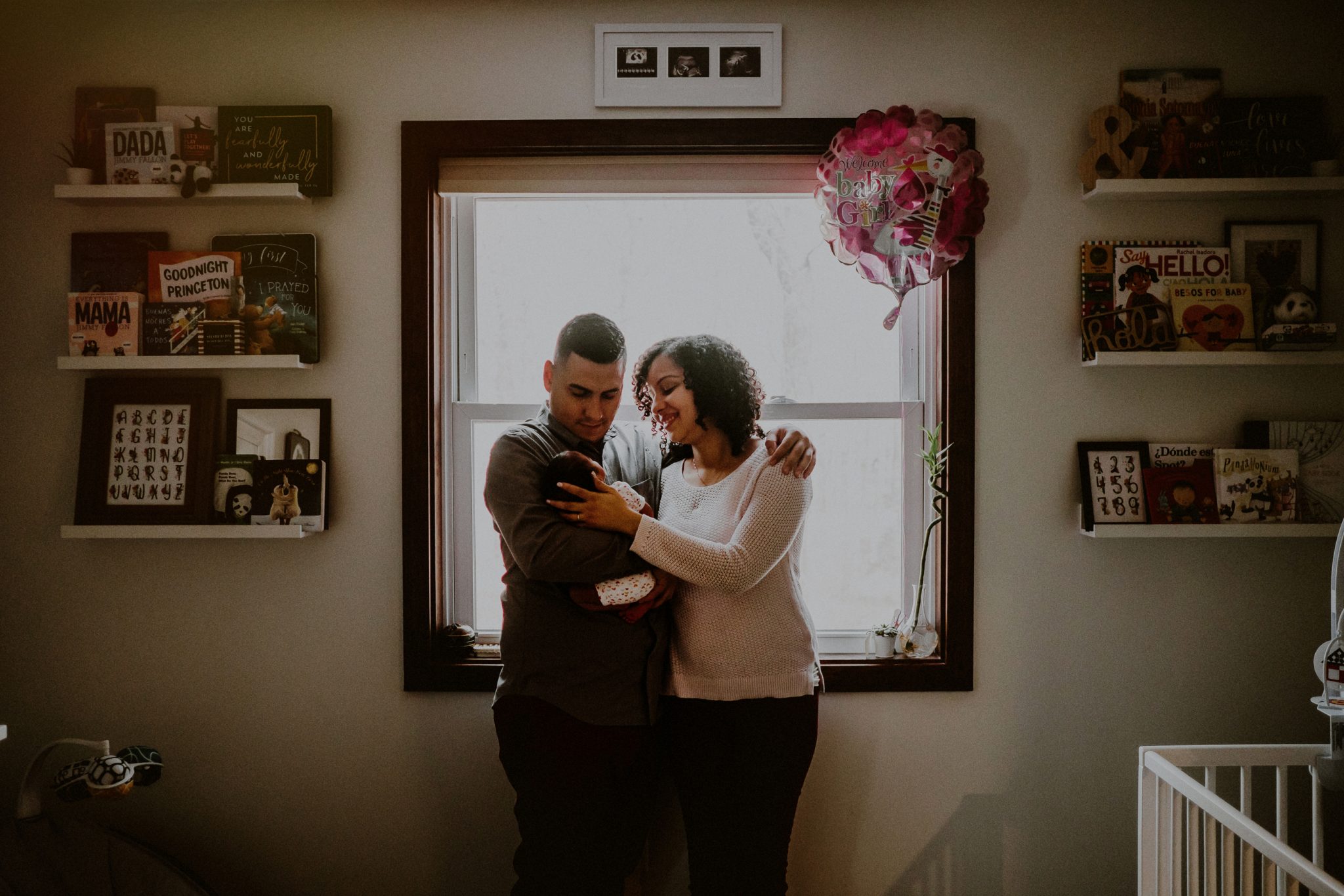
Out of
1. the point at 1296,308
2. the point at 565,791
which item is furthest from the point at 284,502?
the point at 1296,308

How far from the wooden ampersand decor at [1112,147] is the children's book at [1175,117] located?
0.02 metres

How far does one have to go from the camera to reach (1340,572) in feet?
6.20

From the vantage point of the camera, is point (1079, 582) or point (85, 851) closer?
point (85, 851)

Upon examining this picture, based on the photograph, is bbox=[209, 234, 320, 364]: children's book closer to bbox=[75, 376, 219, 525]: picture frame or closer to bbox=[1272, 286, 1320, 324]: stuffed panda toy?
bbox=[75, 376, 219, 525]: picture frame

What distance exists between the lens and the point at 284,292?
212 centimetres

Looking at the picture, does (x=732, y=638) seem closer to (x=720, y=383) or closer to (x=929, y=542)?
(x=720, y=383)

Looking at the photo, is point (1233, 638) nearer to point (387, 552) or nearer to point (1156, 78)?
point (1156, 78)

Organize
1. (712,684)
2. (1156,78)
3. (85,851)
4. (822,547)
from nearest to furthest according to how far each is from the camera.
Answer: (712,684) → (85,851) → (1156,78) → (822,547)

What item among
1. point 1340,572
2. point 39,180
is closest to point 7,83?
point 39,180

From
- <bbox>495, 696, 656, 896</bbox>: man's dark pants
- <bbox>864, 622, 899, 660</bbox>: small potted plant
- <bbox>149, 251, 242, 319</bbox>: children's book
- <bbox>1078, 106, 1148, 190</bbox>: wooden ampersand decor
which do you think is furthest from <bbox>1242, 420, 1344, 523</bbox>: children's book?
<bbox>149, 251, 242, 319</bbox>: children's book

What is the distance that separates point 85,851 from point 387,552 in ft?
3.03

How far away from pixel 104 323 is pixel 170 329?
0.16m

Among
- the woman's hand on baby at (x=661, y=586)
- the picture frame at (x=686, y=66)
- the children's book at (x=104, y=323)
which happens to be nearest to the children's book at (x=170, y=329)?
the children's book at (x=104, y=323)

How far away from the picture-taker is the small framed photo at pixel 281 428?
2146 millimetres
